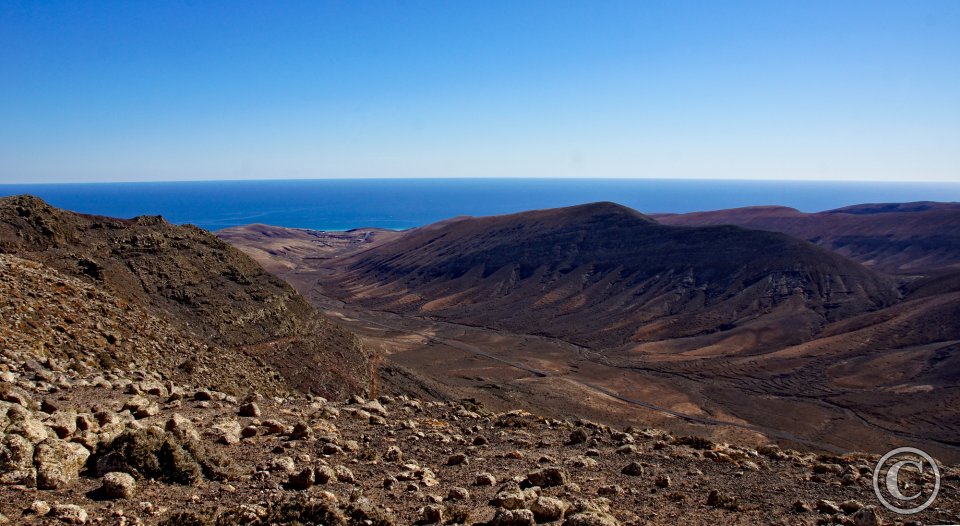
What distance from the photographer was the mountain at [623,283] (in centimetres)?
5684

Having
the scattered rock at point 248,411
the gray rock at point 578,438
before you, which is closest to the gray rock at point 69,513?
the scattered rock at point 248,411

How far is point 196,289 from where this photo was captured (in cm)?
2473

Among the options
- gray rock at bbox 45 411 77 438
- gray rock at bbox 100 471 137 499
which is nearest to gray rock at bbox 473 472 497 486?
gray rock at bbox 100 471 137 499

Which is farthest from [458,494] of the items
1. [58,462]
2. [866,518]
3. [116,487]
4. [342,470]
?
[866,518]

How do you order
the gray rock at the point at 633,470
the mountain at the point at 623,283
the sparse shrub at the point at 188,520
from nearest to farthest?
the sparse shrub at the point at 188,520 → the gray rock at the point at 633,470 → the mountain at the point at 623,283

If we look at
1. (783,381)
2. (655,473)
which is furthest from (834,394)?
(655,473)

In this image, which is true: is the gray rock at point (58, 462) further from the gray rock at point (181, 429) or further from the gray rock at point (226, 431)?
the gray rock at point (226, 431)

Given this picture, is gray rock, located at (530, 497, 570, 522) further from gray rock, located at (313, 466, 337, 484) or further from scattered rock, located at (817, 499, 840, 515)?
scattered rock, located at (817, 499, 840, 515)

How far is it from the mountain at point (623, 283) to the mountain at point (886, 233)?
2678 centimetres

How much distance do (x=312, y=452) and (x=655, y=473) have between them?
5.97m

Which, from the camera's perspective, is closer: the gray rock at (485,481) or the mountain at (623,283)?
the gray rock at (485,481)

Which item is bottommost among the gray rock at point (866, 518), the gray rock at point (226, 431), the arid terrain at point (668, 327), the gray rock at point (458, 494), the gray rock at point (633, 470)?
the arid terrain at point (668, 327)

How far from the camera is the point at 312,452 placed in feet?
30.4

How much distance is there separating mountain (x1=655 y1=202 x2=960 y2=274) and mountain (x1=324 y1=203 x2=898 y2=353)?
26776mm
